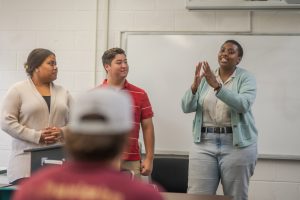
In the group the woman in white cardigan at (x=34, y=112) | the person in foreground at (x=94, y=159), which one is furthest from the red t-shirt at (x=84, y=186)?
the woman in white cardigan at (x=34, y=112)

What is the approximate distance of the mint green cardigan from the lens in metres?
2.66

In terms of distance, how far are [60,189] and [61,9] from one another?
3.29m

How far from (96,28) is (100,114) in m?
3.09

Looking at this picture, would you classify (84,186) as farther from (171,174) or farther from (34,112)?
(171,174)

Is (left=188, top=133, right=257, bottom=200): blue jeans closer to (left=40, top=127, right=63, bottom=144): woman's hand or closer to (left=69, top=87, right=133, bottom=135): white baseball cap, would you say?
(left=40, top=127, right=63, bottom=144): woman's hand

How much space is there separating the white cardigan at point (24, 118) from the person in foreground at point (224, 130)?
90 cm

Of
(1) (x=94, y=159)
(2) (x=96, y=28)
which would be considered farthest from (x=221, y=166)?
(1) (x=94, y=159)

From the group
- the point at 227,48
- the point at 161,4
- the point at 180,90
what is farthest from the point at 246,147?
the point at 161,4

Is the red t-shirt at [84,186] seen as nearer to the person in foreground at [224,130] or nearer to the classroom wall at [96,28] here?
the person in foreground at [224,130]

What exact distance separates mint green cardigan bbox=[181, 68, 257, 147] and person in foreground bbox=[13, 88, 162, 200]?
1.82 meters

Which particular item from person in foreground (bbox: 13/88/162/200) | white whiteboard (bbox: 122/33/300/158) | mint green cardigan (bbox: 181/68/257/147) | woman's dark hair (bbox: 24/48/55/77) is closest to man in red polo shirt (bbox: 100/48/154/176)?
mint green cardigan (bbox: 181/68/257/147)

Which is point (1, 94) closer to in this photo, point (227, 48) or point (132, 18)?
point (132, 18)

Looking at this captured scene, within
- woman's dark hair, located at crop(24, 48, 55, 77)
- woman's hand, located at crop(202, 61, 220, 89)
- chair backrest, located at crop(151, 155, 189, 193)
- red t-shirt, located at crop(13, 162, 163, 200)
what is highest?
woman's dark hair, located at crop(24, 48, 55, 77)

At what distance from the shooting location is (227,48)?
2857 mm
